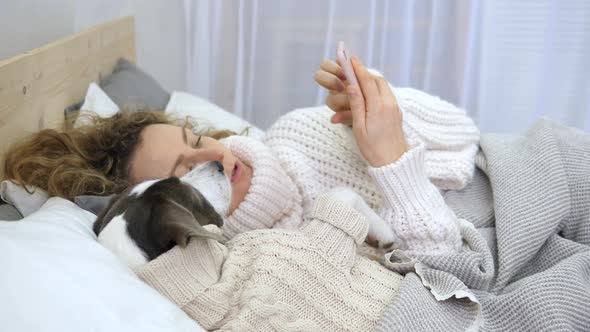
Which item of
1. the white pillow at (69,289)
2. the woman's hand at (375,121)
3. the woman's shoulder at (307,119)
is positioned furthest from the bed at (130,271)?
the woman's shoulder at (307,119)

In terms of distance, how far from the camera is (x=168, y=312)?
84cm

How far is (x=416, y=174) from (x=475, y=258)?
21cm

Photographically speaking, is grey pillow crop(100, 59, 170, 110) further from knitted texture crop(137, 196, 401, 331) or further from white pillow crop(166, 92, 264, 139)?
knitted texture crop(137, 196, 401, 331)

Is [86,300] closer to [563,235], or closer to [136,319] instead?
[136,319]

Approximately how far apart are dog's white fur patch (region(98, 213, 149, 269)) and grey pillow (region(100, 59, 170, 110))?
2.39ft

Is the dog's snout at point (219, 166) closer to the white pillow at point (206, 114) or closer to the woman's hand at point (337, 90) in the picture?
the woman's hand at point (337, 90)

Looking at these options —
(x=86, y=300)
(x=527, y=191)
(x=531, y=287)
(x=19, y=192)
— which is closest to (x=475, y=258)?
(x=531, y=287)

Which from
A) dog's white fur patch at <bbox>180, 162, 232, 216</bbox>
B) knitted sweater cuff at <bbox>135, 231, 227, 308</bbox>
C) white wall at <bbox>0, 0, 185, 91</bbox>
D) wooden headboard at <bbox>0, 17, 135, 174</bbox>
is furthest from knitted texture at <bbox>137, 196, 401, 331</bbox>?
white wall at <bbox>0, 0, 185, 91</bbox>

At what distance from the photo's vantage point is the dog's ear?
2.99ft

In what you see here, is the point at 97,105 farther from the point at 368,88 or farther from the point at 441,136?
the point at 441,136

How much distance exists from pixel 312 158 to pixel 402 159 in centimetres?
27

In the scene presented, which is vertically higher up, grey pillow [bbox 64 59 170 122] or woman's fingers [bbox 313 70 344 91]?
woman's fingers [bbox 313 70 344 91]

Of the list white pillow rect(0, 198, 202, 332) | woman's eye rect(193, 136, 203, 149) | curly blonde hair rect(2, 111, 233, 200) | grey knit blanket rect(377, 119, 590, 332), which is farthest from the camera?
woman's eye rect(193, 136, 203, 149)

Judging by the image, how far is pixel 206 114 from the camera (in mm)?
1904
